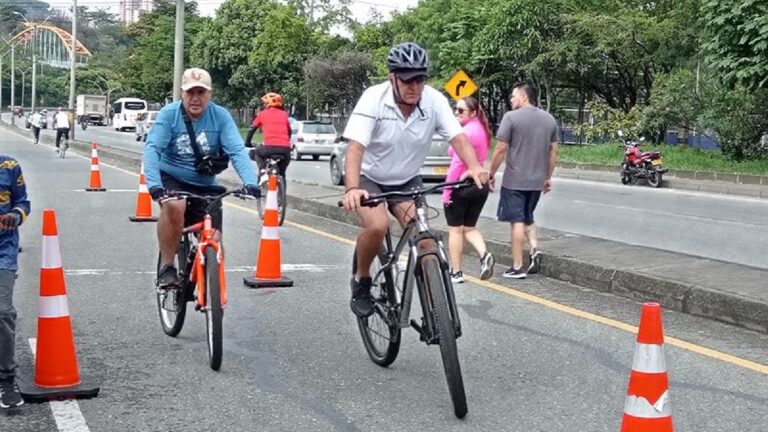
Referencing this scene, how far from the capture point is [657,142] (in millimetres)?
34906

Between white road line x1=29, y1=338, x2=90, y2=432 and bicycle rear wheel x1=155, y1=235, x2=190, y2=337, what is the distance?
1.43 meters

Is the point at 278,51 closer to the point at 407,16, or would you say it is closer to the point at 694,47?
the point at 407,16

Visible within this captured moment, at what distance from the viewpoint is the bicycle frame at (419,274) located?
512 cm

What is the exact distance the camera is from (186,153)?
21.4ft

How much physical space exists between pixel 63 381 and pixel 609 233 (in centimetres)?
992

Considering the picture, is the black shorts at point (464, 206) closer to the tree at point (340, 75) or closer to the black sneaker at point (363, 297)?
the black sneaker at point (363, 297)

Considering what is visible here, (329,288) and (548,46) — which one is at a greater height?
(548,46)

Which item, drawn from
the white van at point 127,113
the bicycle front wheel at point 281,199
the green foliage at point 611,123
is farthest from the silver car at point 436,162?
the white van at point 127,113

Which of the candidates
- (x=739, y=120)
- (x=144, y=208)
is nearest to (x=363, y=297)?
(x=144, y=208)

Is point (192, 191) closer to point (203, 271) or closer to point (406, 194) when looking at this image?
point (203, 271)

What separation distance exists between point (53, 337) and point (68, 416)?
55cm

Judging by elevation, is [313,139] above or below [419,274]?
below

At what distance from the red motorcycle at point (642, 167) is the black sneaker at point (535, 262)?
16.3m

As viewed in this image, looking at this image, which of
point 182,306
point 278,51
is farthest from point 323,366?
point 278,51
